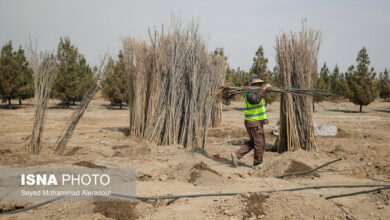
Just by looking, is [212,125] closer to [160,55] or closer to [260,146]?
[160,55]

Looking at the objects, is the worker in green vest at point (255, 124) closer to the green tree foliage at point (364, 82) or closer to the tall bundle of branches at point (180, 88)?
the tall bundle of branches at point (180, 88)

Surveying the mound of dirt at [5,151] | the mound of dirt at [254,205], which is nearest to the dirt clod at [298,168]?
the mound of dirt at [254,205]

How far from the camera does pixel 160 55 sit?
18.5ft

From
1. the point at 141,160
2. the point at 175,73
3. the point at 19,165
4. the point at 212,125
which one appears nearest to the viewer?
the point at 19,165

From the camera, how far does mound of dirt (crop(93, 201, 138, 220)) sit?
2557 millimetres

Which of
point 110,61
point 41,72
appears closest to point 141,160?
point 110,61

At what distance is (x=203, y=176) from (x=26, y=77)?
16.5 m

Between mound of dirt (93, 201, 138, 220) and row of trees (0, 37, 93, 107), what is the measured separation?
12887 millimetres

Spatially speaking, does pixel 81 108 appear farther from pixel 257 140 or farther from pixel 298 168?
pixel 298 168

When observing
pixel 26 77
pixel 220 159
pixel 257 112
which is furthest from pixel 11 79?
pixel 257 112

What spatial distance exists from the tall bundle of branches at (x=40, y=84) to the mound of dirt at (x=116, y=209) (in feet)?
7.59

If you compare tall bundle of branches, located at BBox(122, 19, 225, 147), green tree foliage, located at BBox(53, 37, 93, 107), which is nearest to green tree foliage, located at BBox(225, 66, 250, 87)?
tall bundle of branches, located at BBox(122, 19, 225, 147)

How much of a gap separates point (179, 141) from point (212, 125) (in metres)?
3.56

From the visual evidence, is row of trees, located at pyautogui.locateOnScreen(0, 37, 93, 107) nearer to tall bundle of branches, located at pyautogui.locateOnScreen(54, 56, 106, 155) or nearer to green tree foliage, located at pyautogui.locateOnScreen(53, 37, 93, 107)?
green tree foliage, located at pyautogui.locateOnScreen(53, 37, 93, 107)
